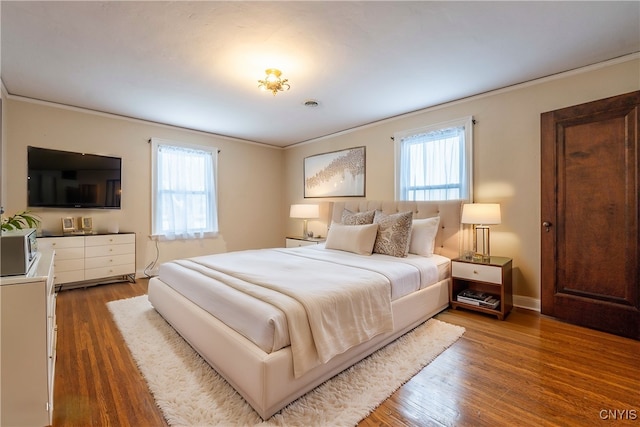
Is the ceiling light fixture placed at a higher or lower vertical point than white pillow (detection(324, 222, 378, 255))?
higher

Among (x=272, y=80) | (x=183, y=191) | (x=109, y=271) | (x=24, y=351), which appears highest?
(x=272, y=80)

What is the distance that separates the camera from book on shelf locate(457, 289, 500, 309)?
9.34ft

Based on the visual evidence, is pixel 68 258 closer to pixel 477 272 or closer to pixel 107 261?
pixel 107 261

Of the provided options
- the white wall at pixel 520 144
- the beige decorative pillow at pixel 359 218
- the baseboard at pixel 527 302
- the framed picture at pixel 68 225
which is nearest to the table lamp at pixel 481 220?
the white wall at pixel 520 144

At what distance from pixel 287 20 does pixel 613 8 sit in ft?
7.22

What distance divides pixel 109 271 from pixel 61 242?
645 mm

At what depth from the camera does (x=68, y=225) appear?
3.68 meters

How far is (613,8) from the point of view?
6.21 ft

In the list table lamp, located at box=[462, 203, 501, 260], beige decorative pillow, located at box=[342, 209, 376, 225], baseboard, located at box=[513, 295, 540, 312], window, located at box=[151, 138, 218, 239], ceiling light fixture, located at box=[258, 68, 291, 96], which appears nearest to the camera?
ceiling light fixture, located at box=[258, 68, 291, 96]

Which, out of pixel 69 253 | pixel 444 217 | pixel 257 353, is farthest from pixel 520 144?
pixel 69 253

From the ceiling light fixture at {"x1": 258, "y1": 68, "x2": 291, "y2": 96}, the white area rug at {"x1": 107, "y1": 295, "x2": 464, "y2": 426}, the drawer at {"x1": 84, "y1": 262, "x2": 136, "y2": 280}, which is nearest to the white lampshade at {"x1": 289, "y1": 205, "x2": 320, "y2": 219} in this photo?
the ceiling light fixture at {"x1": 258, "y1": 68, "x2": 291, "y2": 96}

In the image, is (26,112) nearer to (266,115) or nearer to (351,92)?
(266,115)

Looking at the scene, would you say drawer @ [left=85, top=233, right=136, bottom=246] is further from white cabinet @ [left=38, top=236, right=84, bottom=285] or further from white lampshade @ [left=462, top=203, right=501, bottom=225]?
white lampshade @ [left=462, top=203, right=501, bottom=225]

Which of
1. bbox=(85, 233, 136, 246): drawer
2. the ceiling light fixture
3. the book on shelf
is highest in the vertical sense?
the ceiling light fixture
